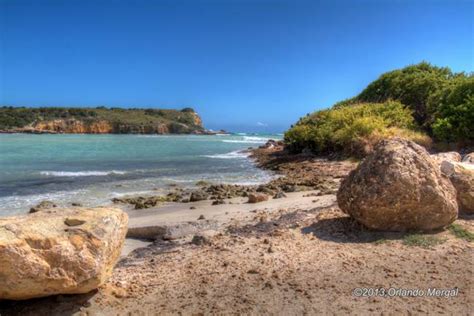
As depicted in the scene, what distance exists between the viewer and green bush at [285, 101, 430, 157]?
17.8m

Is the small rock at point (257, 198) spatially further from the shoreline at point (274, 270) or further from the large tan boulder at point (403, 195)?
the large tan boulder at point (403, 195)

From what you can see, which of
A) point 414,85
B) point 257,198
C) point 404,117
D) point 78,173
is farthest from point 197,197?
point 414,85

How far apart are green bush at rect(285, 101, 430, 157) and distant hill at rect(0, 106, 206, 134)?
83198 mm

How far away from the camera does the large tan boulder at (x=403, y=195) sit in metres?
6.05

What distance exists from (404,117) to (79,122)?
323 feet

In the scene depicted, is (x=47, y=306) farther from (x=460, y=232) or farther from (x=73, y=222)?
(x=460, y=232)

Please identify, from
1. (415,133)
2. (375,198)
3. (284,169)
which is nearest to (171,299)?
(375,198)

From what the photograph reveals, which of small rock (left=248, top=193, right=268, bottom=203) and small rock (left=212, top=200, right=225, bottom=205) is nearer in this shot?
small rock (left=248, top=193, right=268, bottom=203)

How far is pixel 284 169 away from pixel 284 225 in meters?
12.4

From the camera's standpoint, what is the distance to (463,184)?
689 cm

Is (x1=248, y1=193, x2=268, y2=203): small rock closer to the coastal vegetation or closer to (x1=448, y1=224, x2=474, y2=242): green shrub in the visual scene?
(x1=448, y1=224, x2=474, y2=242): green shrub

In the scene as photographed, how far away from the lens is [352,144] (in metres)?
18.2

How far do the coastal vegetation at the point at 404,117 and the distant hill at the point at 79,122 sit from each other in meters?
83.9

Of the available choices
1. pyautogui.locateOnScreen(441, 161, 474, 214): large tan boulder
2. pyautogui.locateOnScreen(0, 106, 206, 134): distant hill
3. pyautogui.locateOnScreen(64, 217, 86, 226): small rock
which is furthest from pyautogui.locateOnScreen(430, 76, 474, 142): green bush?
pyautogui.locateOnScreen(0, 106, 206, 134): distant hill
